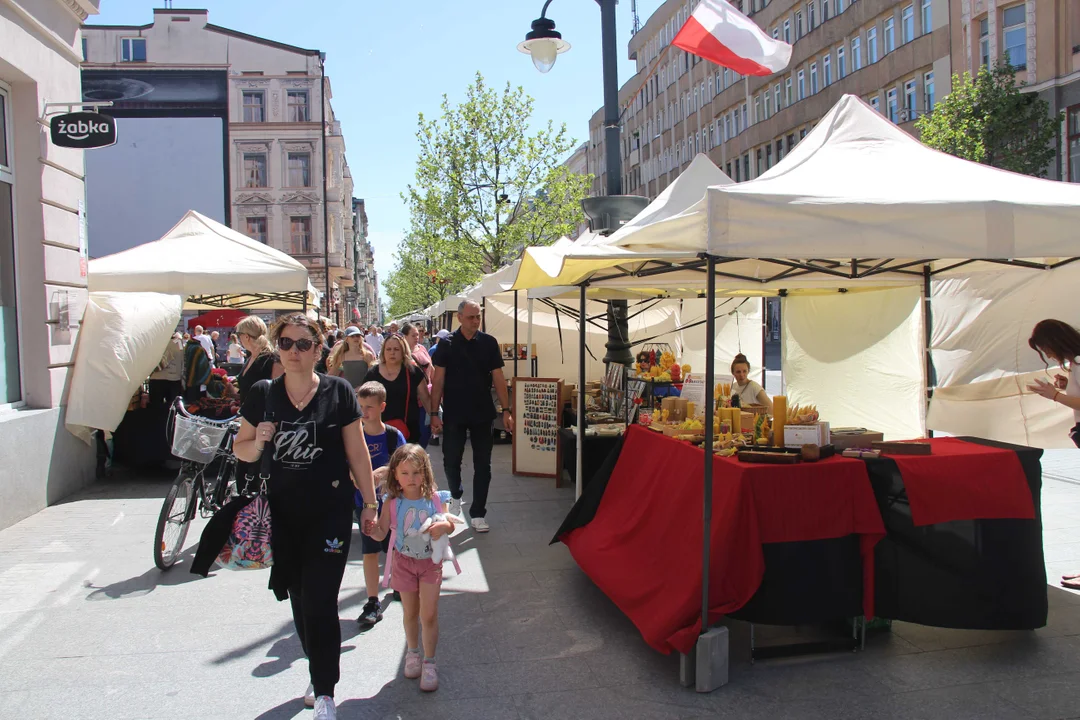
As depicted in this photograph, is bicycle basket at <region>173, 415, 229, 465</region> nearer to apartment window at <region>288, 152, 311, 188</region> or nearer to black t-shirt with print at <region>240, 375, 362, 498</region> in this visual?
black t-shirt with print at <region>240, 375, 362, 498</region>

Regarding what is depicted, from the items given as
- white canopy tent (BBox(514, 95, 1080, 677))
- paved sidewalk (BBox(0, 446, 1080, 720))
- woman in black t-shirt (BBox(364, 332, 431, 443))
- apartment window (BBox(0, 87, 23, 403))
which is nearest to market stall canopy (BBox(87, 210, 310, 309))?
apartment window (BBox(0, 87, 23, 403))

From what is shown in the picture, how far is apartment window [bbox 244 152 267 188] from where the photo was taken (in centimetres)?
4931

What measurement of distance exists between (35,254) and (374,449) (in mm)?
4913

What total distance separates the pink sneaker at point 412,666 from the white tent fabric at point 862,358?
454cm

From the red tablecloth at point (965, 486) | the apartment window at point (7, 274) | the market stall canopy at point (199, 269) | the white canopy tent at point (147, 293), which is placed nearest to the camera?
the red tablecloth at point (965, 486)

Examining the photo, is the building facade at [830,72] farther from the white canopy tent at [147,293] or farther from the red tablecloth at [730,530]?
the red tablecloth at [730,530]

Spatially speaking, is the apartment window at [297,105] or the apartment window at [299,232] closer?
the apartment window at [297,105]

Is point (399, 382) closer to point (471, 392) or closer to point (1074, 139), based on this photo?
point (471, 392)

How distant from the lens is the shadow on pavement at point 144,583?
5332 mm

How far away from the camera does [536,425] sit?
9.41 metres

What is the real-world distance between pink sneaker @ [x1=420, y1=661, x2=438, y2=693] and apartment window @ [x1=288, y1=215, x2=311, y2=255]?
158 ft

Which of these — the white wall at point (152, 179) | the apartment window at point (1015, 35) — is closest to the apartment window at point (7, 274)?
the apartment window at point (1015, 35)

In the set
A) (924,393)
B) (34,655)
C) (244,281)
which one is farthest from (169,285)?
(924,393)


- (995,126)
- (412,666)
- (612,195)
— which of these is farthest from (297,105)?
(412,666)
